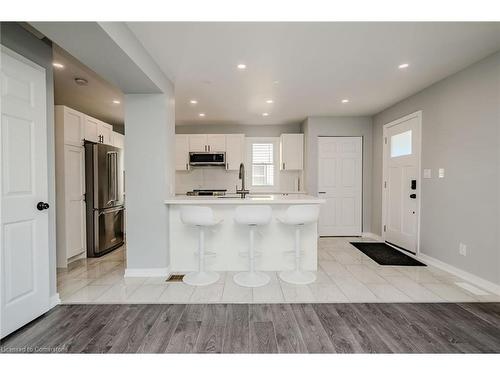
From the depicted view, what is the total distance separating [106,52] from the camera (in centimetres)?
195

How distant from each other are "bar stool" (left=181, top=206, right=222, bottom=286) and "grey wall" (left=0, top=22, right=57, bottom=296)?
1.20 metres

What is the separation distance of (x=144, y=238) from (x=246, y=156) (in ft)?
10.6

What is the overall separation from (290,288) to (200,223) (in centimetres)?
120

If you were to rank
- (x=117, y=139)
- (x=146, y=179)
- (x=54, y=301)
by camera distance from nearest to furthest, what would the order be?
(x=54, y=301) → (x=146, y=179) → (x=117, y=139)

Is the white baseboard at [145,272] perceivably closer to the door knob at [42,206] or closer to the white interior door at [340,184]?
the door knob at [42,206]

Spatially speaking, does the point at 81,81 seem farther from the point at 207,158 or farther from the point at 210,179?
the point at 210,179

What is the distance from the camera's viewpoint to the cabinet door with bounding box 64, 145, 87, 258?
3.30 meters

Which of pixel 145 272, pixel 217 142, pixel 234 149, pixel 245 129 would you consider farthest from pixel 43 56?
pixel 245 129

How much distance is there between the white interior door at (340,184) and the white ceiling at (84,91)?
12.8 ft

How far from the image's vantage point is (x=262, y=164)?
18.6 ft

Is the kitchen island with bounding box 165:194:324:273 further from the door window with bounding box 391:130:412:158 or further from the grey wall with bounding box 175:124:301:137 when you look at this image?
the grey wall with bounding box 175:124:301:137

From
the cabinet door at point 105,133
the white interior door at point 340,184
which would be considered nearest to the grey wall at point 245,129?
the white interior door at point 340,184

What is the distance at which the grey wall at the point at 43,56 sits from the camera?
5.91 ft

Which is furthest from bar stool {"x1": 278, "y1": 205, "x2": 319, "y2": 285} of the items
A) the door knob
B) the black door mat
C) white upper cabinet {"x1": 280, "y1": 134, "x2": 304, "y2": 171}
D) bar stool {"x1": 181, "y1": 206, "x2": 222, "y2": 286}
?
white upper cabinet {"x1": 280, "y1": 134, "x2": 304, "y2": 171}
